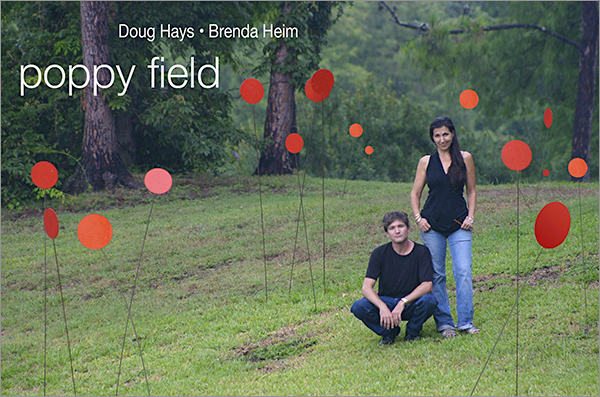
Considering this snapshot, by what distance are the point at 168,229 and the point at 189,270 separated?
1898 millimetres

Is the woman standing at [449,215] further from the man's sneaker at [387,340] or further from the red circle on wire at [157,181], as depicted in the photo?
the red circle on wire at [157,181]

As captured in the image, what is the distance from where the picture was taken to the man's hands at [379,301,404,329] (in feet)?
13.3

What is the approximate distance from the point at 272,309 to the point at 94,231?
7.23 ft

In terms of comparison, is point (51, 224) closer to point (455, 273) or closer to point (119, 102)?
point (455, 273)

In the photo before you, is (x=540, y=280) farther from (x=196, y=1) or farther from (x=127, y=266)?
(x=196, y=1)

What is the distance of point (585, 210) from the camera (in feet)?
26.3

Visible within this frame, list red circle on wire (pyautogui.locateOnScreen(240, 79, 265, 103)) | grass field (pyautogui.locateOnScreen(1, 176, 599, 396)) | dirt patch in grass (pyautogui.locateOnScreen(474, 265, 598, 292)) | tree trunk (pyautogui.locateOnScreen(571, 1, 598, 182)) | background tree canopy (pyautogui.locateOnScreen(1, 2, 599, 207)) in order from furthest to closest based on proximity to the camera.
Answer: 1. tree trunk (pyautogui.locateOnScreen(571, 1, 598, 182))
2. background tree canopy (pyautogui.locateOnScreen(1, 2, 599, 207))
3. red circle on wire (pyautogui.locateOnScreen(240, 79, 265, 103))
4. dirt patch in grass (pyautogui.locateOnScreen(474, 265, 598, 292))
5. grass field (pyautogui.locateOnScreen(1, 176, 599, 396))

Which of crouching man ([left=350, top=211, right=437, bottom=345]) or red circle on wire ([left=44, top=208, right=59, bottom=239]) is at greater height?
red circle on wire ([left=44, top=208, right=59, bottom=239])

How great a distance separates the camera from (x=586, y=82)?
47.4 ft

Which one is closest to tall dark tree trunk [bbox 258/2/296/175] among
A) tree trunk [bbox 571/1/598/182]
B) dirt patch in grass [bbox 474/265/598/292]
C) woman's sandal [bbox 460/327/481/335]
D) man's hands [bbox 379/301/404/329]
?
tree trunk [bbox 571/1/598/182]

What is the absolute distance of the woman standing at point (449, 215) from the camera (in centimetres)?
423

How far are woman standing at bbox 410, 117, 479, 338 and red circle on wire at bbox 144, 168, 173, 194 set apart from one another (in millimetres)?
1927

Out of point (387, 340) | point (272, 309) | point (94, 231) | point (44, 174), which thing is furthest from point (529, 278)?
point (44, 174)

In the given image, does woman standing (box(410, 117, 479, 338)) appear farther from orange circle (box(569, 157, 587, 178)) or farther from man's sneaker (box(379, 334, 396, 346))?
orange circle (box(569, 157, 587, 178))
